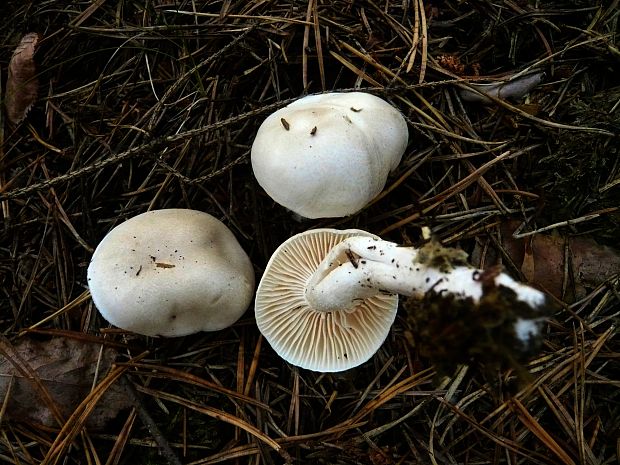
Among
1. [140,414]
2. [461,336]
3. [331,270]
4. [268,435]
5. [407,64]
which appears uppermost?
[407,64]

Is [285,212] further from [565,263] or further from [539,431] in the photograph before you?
[539,431]

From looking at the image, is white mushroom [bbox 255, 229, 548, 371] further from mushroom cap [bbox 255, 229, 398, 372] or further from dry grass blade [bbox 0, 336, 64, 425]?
dry grass blade [bbox 0, 336, 64, 425]

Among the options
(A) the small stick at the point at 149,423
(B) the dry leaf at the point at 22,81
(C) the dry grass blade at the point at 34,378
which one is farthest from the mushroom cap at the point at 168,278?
(B) the dry leaf at the point at 22,81

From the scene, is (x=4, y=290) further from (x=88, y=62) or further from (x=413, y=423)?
(x=413, y=423)

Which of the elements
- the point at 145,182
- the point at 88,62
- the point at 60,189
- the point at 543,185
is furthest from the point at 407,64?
the point at 60,189

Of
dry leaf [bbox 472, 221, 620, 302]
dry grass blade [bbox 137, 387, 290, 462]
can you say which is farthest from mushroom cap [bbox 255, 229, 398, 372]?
dry leaf [bbox 472, 221, 620, 302]

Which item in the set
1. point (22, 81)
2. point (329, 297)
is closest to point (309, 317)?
point (329, 297)
